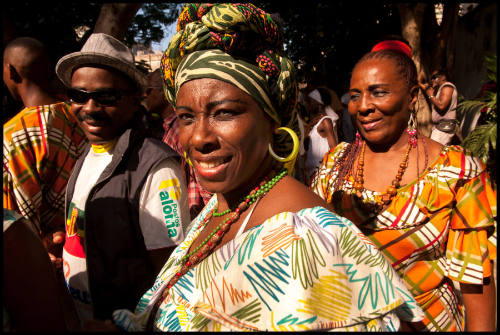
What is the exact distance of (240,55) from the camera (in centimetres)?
152

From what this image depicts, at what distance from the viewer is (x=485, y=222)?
6.41 ft

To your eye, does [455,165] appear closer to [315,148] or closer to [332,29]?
[315,148]

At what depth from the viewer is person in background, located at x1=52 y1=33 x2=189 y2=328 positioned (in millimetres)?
2133

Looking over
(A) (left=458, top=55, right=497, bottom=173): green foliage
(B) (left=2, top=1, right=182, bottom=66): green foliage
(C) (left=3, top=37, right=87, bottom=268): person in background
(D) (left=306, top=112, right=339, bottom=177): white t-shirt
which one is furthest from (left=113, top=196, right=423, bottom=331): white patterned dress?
(B) (left=2, top=1, right=182, bottom=66): green foliage

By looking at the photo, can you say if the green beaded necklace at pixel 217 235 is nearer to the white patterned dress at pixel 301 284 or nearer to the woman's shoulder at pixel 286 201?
the woman's shoulder at pixel 286 201

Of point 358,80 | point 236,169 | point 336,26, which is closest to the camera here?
point 236,169

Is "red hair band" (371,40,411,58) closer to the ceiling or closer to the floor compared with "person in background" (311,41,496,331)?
closer to the ceiling

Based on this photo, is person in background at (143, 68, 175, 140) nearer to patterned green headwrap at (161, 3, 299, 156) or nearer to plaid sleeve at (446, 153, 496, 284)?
patterned green headwrap at (161, 3, 299, 156)

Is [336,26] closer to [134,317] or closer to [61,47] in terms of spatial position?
[61,47]

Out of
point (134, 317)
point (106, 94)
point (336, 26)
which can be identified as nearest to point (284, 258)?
point (134, 317)

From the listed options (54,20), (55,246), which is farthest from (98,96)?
(54,20)

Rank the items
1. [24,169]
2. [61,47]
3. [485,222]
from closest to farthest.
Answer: [485,222]
[24,169]
[61,47]

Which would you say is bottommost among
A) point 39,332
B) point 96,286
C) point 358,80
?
point 96,286

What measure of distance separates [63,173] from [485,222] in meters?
2.74
